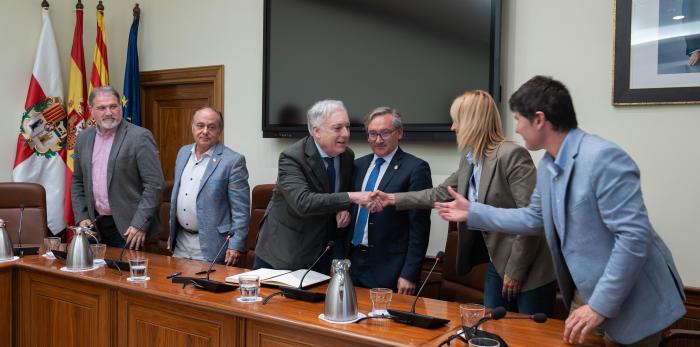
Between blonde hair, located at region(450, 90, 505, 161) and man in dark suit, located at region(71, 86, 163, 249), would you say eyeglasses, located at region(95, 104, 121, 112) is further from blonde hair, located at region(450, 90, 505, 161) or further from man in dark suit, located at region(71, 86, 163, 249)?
blonde hair, located at region(450, 90, 505, 161)

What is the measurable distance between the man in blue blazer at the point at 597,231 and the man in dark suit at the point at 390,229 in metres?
0.99

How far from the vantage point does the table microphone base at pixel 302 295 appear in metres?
2.21

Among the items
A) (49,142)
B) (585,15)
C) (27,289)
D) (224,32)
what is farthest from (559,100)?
(49,142)

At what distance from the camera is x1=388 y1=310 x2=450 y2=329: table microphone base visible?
1903mm

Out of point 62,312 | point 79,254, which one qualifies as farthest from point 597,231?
point 62,312

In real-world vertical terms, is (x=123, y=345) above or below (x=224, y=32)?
below

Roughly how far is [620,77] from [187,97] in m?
3.37

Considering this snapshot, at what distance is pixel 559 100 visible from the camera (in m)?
1.77

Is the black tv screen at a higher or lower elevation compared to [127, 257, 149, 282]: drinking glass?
higher

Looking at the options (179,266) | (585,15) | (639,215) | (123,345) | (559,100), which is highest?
(585,15)

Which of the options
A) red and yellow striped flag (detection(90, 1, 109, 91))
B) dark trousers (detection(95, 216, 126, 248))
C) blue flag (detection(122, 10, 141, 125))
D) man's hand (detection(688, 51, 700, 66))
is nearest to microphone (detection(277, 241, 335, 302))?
dark trousers (detection(95, 216, 126, 248))

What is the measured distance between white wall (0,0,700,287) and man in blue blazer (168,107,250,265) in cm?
109

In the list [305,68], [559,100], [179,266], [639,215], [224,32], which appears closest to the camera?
[639,215]

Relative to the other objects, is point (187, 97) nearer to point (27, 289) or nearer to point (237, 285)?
point (27, 289)
